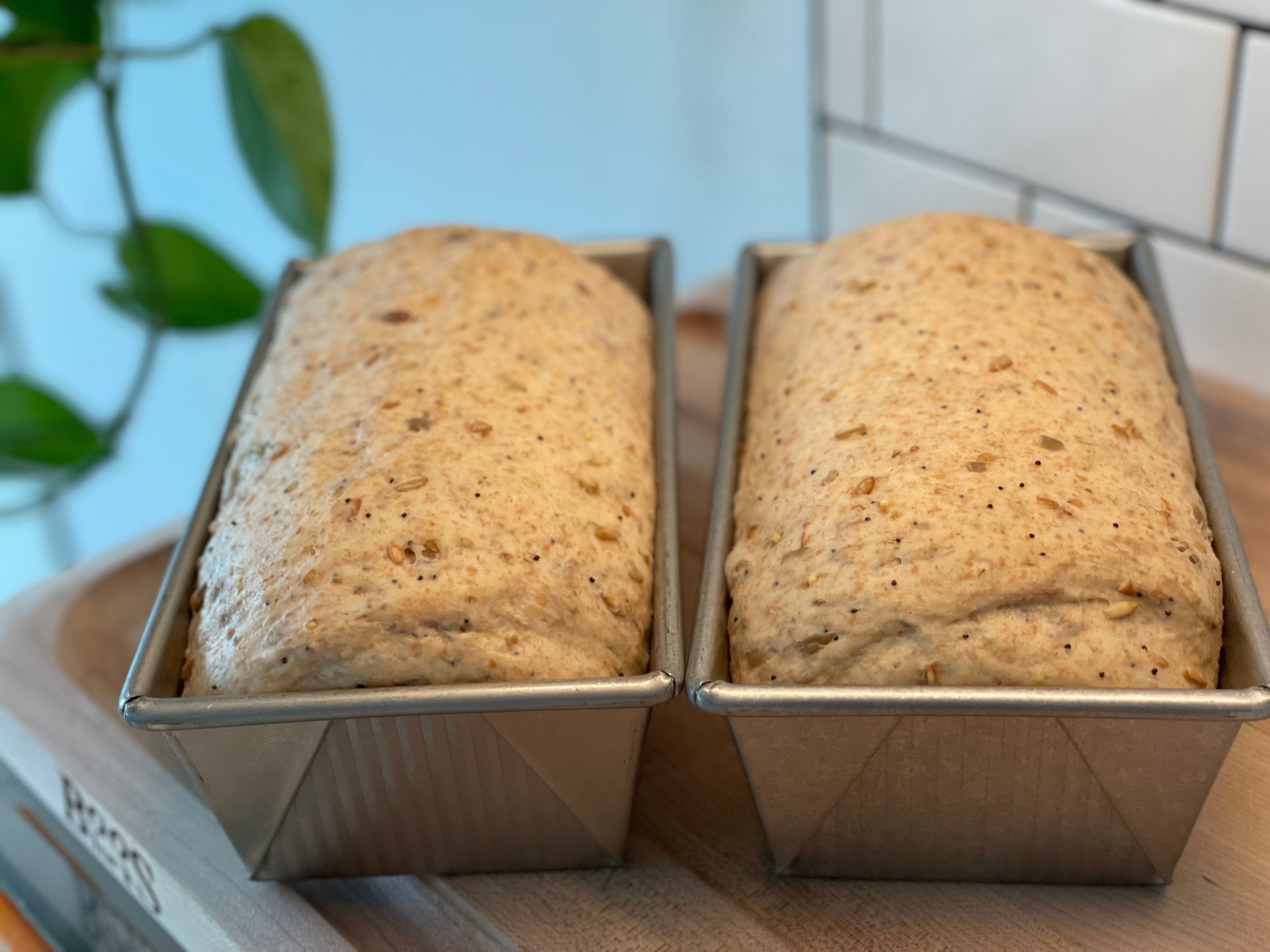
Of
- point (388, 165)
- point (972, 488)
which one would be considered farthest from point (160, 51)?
point (972, 488)

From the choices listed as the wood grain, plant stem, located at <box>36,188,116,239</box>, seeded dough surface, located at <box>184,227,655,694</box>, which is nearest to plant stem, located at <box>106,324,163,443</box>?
plant stem, located at <box>36,188,116,239</box>

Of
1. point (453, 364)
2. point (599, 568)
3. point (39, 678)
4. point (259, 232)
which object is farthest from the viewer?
point (259, 232)

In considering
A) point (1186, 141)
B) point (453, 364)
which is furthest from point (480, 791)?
point (1186, 141)

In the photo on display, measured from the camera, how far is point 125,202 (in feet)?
6.44

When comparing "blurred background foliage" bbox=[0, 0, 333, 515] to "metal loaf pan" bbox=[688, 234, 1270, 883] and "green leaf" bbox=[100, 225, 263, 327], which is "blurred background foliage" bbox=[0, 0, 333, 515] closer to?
"green leaf" bbox=[100, 225, 263, 327]

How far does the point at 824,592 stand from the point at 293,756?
434mm

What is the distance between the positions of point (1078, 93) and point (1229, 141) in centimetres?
22

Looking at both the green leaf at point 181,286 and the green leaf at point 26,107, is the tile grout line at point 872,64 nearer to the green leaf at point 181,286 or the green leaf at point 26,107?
the green leaf at point 181,286

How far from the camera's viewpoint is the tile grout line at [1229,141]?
59.4 inches

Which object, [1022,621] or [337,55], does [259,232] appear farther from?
[1022,621]

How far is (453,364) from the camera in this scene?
1242 mm

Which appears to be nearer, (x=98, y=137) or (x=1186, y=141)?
(x=1186, y=141)

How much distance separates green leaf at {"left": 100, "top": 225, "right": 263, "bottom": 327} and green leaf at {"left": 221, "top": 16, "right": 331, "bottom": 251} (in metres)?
0.29

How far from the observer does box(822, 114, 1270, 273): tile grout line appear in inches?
65.2
